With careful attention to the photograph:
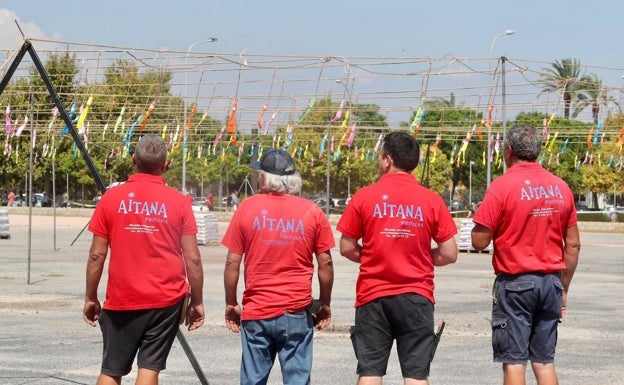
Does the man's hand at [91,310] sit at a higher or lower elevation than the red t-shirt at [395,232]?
→ lower

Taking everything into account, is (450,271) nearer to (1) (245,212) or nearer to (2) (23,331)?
(2) (23,331)

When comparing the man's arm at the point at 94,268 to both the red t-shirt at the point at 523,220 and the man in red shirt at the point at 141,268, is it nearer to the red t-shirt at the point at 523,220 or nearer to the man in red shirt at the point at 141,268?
the man in red shirt at the point at 141,268

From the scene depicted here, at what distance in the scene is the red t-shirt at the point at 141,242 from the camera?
6188 millimetres

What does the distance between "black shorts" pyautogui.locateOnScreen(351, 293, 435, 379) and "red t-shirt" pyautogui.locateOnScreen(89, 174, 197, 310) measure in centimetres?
105

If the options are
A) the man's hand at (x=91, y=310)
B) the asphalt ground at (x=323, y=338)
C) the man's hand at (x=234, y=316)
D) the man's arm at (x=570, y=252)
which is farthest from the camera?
the asphalt ground at (x=323, y=338)

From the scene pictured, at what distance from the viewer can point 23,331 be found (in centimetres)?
1212

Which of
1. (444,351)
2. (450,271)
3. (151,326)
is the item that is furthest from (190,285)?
(450,271)

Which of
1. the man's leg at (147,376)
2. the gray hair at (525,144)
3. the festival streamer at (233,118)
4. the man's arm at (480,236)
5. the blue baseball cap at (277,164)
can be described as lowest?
the man's leg at (147,376)

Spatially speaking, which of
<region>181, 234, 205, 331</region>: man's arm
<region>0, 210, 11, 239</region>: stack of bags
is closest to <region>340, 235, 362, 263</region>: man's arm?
<region>181, 234, 205, 331</region>: man's arm

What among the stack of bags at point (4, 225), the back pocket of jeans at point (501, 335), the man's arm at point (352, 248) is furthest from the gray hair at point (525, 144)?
the stack of bags at point (4, 225)

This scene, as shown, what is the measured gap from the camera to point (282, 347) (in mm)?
6230

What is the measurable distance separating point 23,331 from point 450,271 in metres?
13.4

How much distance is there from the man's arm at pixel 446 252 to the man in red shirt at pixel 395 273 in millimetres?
73

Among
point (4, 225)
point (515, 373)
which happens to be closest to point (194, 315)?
point (515, 373)
